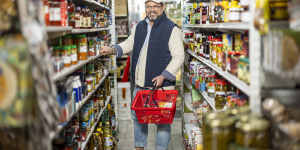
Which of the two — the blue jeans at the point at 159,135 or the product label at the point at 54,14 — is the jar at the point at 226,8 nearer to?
the product label at the point at 54,14

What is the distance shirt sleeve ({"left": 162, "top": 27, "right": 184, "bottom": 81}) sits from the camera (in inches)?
145

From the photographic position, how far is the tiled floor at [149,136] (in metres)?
4.87

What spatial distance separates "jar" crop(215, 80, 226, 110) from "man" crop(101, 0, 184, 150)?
83 cm

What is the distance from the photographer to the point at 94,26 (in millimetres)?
3824

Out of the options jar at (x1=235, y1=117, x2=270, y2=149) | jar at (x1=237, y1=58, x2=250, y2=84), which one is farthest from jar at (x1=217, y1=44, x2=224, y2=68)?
jar at (x1=235, y1=117, x2=270, y2=149)

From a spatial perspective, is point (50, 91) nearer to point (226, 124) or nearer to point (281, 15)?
point (226, 124)

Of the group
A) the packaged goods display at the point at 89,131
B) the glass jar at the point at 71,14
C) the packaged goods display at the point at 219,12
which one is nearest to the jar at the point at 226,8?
the packaged goods display at the point at 219,12

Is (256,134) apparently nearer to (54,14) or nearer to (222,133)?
(222,133)

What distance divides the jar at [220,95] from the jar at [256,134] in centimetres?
122

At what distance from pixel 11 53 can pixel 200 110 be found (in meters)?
2.88

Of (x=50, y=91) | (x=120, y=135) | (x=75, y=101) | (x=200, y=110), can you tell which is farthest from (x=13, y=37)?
(x=120, y=135)

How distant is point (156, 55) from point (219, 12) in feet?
3.88

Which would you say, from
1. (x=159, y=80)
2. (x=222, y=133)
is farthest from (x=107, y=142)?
(x=222, y=133)

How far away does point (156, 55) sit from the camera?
386cm
